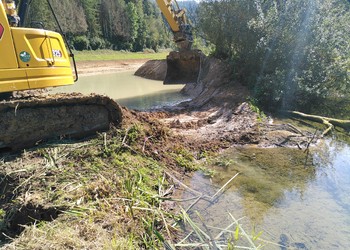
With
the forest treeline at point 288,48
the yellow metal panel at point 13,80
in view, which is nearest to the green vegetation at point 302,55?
the forest treeline at point 288,48

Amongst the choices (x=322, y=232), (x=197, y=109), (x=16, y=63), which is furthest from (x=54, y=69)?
(x=197, y=109)

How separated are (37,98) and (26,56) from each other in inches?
26.6

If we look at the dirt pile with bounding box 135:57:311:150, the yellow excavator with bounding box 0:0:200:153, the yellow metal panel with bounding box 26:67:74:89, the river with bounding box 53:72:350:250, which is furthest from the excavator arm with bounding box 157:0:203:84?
the yellow metal panel with bounding box 26:67:74:89

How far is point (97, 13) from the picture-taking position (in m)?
52.3

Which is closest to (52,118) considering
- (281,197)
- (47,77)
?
(47,77)

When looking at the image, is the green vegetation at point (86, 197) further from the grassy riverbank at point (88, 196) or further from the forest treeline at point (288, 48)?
the forest treeline at point (288, 48)

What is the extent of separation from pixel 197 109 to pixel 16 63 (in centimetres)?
630

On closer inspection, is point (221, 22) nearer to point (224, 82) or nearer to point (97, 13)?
point (224, 82)

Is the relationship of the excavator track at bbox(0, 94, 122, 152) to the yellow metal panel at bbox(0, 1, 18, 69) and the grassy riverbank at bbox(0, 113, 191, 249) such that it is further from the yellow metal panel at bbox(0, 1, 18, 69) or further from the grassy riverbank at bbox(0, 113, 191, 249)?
the yellow metal panel at bbox(0, 1, 18, 69)

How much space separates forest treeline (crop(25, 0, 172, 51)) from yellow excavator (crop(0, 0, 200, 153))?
3677cm

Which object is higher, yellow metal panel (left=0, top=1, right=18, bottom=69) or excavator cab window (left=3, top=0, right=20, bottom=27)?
excavator cab window (left=3, top=0, right=20, bottom=27)

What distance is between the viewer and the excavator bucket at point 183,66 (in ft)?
42.9

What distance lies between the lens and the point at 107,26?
5316 cm

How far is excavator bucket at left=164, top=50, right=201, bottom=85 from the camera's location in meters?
13.1
